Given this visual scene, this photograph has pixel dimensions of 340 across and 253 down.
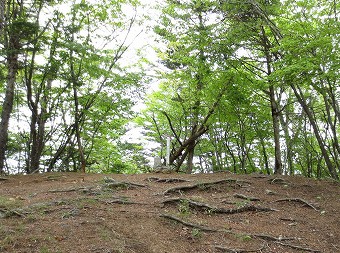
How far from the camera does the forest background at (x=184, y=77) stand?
753 cm

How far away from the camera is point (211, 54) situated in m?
9.14

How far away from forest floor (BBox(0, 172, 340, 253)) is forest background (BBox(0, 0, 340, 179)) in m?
2.85

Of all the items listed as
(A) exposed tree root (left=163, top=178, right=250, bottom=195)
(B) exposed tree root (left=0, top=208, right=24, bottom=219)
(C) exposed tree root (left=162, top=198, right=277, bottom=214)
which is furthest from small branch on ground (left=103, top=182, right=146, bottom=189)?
(B) exposed tree root (left=0, top=208, right=24, bottom=219)

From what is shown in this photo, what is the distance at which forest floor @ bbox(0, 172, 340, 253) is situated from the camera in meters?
4.07

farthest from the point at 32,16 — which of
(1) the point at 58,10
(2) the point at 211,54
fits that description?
(2) the point at 211,54

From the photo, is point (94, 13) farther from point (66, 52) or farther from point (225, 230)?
point (225, 230)

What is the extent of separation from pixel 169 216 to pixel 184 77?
7141mm

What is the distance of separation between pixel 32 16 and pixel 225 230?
31.7 feet

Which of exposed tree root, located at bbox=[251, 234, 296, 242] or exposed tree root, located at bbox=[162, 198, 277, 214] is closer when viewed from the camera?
exposed tree root, located at bbox=[251, 234, 296, 242]

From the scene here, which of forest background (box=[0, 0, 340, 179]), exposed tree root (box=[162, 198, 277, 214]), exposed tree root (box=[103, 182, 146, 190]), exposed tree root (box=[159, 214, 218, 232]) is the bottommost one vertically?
exposed tree root (box=[159, 214, 218, 232])

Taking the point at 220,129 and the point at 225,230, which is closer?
the point at 225,230

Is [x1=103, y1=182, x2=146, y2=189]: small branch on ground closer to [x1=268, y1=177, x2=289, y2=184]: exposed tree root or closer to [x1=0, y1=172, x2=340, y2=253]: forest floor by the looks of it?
[x1=0, y1=172, x2=340, y2=253]: forest floor

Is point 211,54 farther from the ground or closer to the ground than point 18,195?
farther from the ground

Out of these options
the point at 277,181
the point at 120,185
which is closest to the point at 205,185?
the point at 120,185
